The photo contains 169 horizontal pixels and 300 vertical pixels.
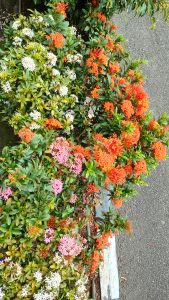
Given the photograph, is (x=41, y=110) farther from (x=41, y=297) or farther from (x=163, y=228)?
(x=163, y=228)

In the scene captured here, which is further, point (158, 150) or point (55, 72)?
point (158, 150)

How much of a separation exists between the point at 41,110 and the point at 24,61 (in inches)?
15.3

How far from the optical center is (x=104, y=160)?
2.71 meters

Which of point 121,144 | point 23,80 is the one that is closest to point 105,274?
point 121,144

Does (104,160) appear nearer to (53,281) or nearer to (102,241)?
(102,241)

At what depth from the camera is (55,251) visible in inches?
103

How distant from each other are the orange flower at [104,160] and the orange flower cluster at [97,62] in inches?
30.1

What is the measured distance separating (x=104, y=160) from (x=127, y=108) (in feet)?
1.72

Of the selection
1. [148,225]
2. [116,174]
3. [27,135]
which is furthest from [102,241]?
[148,225]

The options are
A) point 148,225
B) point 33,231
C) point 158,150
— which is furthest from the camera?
point 148,225

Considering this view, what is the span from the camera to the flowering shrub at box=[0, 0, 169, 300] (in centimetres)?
250

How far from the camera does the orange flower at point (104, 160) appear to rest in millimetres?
2709

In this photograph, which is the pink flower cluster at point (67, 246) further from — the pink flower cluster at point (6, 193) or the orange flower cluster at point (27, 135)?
the orange flower cluster at point (27, 135)

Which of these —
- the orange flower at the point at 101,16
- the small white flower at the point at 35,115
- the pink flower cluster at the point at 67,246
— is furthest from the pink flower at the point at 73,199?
the orange flower at the point at 101,16
